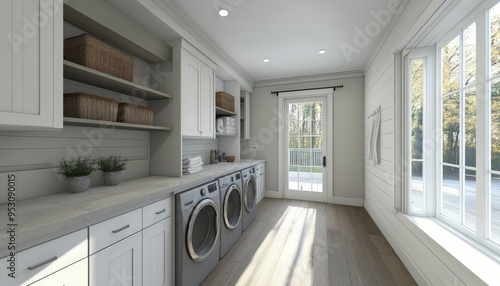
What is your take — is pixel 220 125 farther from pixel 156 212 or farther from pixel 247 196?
pixel 156 212

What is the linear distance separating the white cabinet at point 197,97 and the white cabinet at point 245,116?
141 cm

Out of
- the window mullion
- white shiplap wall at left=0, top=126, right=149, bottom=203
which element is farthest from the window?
white shiplap wall at left=0, top=126, right=149, bottom=203

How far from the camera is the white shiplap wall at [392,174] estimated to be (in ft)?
5.02

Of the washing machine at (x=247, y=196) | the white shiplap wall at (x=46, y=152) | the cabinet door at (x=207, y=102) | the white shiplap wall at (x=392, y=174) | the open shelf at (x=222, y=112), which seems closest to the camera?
the white shiplap wall at (x=46, y=152)

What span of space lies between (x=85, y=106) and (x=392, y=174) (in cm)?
298

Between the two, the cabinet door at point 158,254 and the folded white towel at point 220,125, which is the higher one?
the folded white towel at point 220,125

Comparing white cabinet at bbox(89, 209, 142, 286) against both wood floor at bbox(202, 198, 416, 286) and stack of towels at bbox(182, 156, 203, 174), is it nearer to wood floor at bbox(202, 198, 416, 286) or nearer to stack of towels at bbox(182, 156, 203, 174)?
wood floor at bbox(202, 198, 416, 286)

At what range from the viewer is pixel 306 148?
4.22 m

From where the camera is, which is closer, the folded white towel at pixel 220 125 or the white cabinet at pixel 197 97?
the white cabinet at pixel 197 97

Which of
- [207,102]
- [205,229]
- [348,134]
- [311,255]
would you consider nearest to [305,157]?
[348,134]

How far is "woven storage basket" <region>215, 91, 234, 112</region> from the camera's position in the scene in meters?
3.21

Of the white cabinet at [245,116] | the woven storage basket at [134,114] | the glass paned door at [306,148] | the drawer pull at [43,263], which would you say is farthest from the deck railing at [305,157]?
the drawer pull at [43,263]

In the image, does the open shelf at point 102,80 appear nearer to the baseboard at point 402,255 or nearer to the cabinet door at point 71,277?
the cabinet door at point 71,277

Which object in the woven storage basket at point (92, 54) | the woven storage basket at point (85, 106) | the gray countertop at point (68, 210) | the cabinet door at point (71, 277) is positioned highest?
the woven storage basket at point (92, 54)
